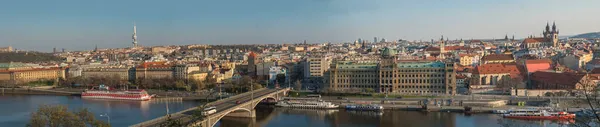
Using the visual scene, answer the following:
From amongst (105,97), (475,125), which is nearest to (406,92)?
(475,125)

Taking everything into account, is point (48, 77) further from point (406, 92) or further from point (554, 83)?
point (554, 83)

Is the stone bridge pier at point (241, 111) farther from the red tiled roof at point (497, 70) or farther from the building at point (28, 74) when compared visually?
the building at point (28, 74)

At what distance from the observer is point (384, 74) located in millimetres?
30266

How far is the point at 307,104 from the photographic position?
26.7m

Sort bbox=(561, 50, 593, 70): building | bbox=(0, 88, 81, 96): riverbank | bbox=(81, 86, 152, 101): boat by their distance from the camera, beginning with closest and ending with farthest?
1. bbox=(81, 86, 152, 101): boat
2. bbox=(0, 88, 81, 96): riverbank
3. bbox=(561, 50, 593, 70): building

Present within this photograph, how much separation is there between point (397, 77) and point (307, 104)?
6191 millimetres

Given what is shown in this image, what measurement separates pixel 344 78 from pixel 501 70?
975 cm

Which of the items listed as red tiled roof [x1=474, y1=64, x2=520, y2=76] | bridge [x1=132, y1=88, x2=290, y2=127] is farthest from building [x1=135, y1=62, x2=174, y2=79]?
red tiled roof [x1=474, y1=64, x2=520, y2=76]

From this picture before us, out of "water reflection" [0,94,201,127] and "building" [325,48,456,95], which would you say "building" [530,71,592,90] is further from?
"water reflection" [0,94,201,127]

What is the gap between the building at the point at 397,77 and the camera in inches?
1153

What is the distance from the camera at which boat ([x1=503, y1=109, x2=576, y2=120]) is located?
20.8 metres

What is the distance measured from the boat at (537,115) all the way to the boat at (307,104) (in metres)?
8.16

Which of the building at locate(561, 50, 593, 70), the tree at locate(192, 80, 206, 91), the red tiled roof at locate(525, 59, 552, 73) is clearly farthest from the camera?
the building at locate(561, 50, 593, 70)

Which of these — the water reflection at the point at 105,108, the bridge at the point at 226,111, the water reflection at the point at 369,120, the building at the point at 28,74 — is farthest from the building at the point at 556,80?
the building at the point at 28,74
